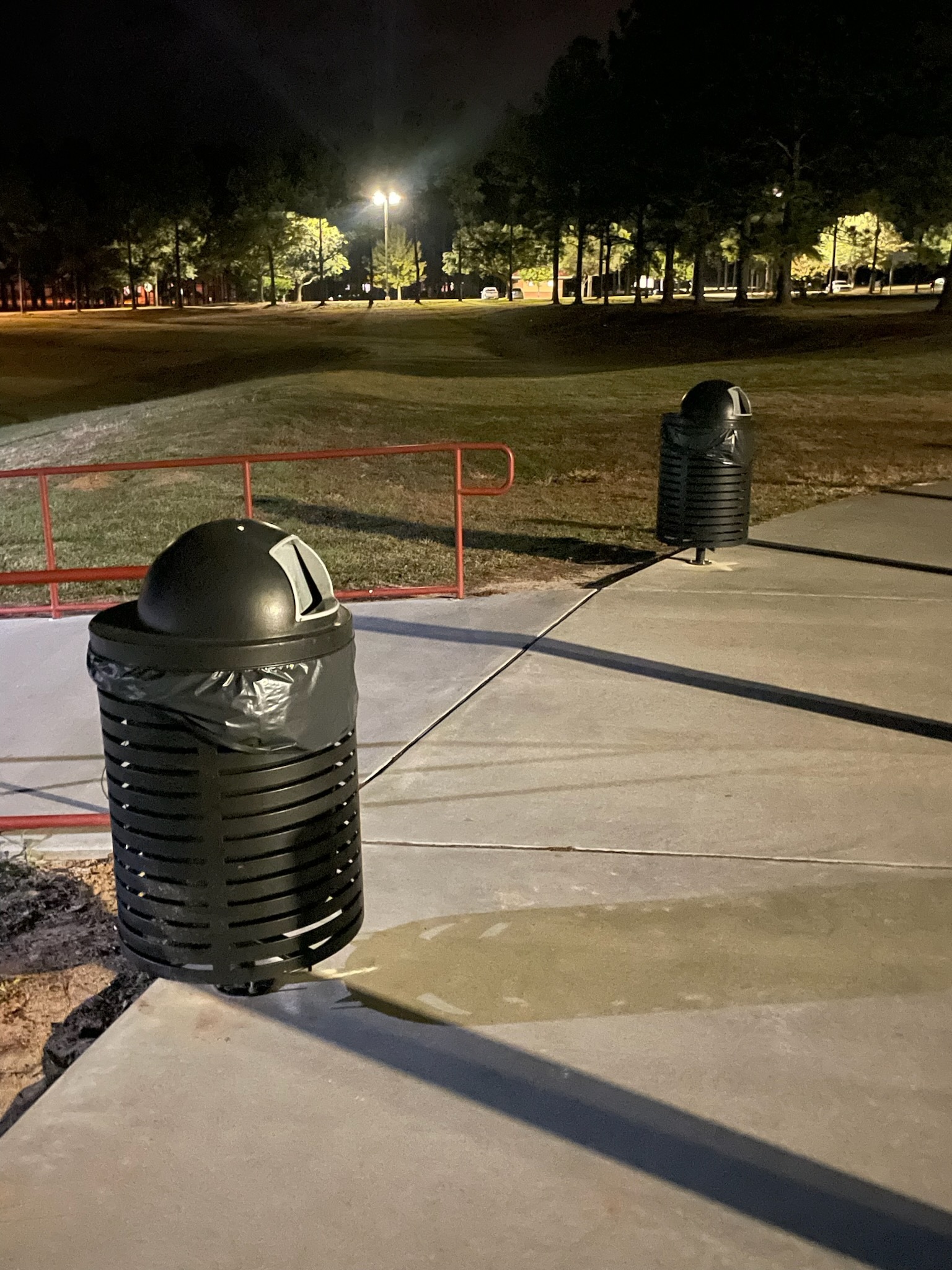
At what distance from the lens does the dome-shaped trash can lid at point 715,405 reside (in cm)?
908

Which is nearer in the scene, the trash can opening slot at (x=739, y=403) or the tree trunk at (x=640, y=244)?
the trash can opening slot at (x=739, y=403)

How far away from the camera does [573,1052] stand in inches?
135

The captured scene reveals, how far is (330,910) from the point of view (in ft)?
12.1

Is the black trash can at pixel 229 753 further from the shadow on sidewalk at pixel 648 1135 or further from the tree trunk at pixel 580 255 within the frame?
the tree trunk at pixel 580 255

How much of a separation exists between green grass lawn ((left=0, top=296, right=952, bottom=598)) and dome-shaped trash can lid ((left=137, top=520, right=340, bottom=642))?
19.3 ft

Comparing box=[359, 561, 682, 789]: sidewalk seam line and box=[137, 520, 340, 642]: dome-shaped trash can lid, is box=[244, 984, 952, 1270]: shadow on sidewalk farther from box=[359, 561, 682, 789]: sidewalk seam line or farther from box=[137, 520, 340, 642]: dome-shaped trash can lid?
box=[359, 561, 682, 789]: sidewalk seam line

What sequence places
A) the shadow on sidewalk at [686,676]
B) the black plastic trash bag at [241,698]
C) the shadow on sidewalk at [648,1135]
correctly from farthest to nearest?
the shadow on sidewalk at [686,676], the black plastic trash bag at [241,698], the shadow on sidewalk at [648,1135]

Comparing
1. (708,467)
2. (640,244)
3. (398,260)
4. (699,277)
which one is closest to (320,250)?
(398,260)

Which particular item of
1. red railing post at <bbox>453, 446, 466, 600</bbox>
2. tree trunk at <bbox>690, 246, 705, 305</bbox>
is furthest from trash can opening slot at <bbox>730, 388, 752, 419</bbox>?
tree trunk at <bbox>690, 246, 705, 305</bbox>

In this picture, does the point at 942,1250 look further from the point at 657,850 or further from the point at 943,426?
the point at 943,426

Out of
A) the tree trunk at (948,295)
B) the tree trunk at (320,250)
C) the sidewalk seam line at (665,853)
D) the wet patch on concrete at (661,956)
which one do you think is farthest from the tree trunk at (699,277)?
the wet patch on concrete at (661,956)

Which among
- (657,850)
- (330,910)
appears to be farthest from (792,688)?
(330,910)

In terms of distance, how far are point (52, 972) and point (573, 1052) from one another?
1735mm

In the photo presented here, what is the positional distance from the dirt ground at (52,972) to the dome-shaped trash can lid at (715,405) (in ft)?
18.9
